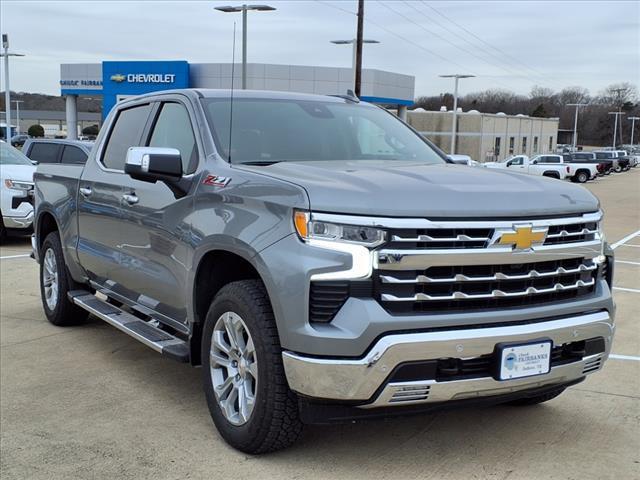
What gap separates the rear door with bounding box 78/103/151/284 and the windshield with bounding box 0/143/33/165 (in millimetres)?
7480

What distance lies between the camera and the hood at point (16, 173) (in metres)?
11.7

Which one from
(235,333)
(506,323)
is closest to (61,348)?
(235,333)

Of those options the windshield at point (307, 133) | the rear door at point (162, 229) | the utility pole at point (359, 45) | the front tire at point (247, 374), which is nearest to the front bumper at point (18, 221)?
the rear door at point (162, 229)

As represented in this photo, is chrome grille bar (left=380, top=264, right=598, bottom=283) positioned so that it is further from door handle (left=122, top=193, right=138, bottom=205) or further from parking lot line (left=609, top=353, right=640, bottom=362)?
parking lot line (left=609, top=353, right=640, bottom=362)

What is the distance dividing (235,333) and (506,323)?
1.35 metres

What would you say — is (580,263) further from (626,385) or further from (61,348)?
(61,348)

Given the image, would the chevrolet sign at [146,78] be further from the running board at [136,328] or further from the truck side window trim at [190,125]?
the truck side window trim at [190,125]

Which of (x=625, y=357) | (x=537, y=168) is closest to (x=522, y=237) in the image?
(x=625, y=357)

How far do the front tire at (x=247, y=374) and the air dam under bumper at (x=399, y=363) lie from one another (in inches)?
6.5

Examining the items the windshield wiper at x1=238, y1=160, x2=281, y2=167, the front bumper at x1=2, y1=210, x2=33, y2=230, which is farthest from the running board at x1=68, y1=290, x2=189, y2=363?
the front bumper at x1=2, y1=210, x2=33, y2=230

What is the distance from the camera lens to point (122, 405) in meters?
4.56

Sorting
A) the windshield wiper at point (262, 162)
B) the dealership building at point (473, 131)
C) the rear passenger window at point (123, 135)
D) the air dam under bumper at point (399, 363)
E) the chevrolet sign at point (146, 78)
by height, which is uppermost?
the chevrolet sign at point (146, 78)

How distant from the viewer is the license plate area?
10.9 feet

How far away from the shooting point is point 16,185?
38.3 feet
